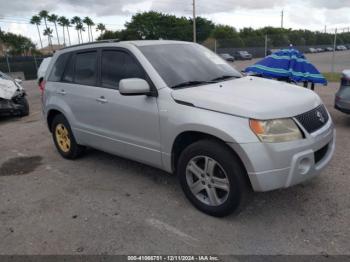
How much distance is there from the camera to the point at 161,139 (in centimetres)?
376

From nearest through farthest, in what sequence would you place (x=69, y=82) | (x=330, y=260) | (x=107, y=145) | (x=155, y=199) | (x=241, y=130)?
1. (x=330, y=260)
2. (x=241, y=130)
3. (x=155, y=199)
4. (x=107, y=145)
5. (x=69, y=82)

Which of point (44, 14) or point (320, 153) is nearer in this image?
point (320, 153)

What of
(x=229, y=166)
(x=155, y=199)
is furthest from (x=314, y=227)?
(x=155, y=199)

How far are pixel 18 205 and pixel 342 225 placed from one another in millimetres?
3471

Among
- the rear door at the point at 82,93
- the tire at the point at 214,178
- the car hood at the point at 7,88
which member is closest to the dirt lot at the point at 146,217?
the tire at the point at 214,178

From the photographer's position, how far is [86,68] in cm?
480

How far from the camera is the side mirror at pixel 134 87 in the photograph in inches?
141

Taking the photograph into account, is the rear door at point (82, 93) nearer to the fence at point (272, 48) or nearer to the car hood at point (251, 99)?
the car hood at point (251, 99)

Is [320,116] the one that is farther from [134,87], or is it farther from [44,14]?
[44,14]

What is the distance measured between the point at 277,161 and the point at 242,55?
37.9 metres

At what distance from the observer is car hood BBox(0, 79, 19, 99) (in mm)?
9148

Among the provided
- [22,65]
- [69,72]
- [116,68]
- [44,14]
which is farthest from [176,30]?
[116,68]

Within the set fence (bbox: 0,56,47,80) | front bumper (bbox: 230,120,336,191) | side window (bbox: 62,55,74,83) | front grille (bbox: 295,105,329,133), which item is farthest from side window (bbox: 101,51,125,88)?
fence (bbox: 0,56,47,80)

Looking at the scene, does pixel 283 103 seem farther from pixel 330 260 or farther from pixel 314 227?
pixel 330 260
